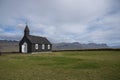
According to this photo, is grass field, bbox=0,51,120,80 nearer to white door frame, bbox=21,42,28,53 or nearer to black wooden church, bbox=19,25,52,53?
black wooden church, bbox=19,25,52,53

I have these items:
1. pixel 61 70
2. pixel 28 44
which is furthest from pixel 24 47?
pixel 61 70

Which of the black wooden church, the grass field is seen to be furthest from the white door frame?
the grass field

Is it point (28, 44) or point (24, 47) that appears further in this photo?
point (24, 47)

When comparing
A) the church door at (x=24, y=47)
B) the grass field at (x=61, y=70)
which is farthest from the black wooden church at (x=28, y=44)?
the grass field at (x=61, y=70)

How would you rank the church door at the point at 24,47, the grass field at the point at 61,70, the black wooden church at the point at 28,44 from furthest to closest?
the church door at the point at 24,47
the black wooden church at the point at 28,44
the grass field at the point at 61,70

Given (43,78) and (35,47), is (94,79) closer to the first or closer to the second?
(43,78)

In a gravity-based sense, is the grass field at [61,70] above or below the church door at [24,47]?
below

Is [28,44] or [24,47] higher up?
[28,44]

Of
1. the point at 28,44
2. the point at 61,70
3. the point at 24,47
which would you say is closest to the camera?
the point at 61,70

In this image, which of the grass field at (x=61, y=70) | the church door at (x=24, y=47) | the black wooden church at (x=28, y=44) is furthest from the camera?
the church door at (x=24, y=47)

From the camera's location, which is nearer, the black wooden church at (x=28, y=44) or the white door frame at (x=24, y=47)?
the black wooden church at (x=28, y=44)

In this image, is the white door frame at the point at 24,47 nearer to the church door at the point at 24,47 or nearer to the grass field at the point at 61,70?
the church door at the point at 24,47

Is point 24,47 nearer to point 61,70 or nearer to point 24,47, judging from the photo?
point 24,47

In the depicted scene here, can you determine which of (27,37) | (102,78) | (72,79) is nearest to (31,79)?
(72,79)
